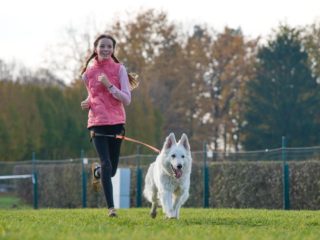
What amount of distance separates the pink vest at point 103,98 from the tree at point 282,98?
1398 inches

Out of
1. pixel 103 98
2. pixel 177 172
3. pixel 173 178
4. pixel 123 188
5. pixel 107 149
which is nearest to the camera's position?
pixel 107 149

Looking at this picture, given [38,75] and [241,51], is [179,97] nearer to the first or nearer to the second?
[241,51]

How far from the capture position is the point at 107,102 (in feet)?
32.4

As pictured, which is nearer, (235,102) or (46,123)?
(46,123)

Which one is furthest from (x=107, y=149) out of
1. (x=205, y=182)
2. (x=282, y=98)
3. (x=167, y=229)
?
(x=282, y=98)

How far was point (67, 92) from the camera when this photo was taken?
4212cm

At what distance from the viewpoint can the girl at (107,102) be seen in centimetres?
973

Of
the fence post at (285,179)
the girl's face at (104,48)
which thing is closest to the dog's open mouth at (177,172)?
the girl's face at (104,48)

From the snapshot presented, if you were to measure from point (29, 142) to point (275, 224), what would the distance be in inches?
1202

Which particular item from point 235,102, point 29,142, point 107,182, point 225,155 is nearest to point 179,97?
point 235,102

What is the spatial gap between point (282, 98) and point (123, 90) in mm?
36967

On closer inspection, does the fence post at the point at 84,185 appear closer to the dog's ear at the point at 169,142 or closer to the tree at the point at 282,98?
the dog's ear at the point at 169,142

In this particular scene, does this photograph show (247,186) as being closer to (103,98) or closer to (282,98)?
(103,98)

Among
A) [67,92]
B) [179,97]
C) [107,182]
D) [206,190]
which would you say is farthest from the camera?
[179,97]
